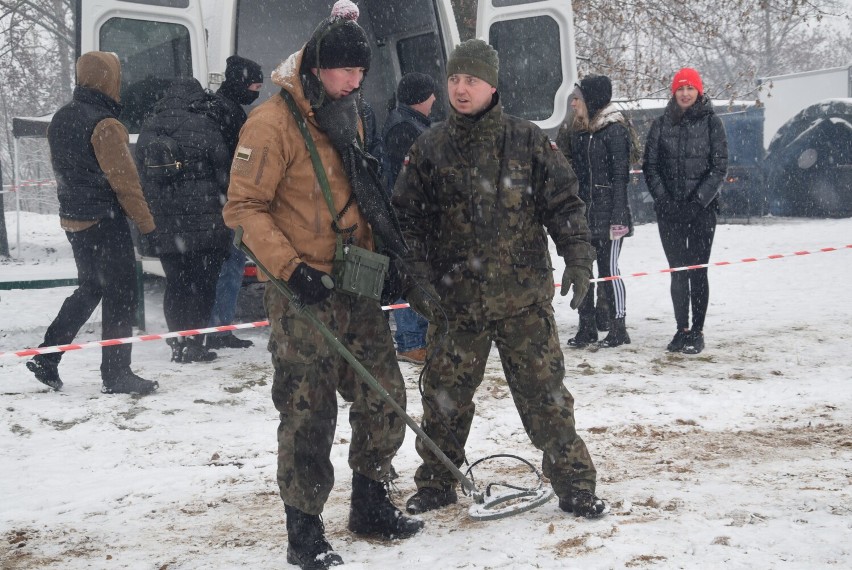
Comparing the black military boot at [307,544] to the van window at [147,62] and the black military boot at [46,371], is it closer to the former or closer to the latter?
the black military boot at [46,371]

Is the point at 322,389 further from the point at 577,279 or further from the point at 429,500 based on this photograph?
the point at 577,279

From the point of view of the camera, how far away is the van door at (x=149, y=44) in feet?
20.9

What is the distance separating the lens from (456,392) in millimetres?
3469

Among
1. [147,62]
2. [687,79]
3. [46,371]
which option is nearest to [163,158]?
[147,62]

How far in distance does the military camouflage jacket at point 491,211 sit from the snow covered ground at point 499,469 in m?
0.91

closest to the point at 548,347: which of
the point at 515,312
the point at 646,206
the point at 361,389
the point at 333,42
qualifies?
the point at 515,312

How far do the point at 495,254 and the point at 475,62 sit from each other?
0.75 m

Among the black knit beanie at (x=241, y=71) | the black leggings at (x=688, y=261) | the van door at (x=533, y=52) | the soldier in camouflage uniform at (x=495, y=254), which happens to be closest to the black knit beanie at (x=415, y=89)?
the black knit beanie at (x=241, y=71)

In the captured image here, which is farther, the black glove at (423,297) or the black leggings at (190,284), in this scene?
the black leggings at (190,284)

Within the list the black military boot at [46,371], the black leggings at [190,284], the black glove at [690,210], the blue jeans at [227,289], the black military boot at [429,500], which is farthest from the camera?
the blue jeans at [227,289]

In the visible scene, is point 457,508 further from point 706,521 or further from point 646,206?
point 646,206

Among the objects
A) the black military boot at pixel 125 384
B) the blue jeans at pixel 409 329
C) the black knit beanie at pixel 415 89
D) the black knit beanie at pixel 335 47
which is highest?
the black knit beanie at pixel 415 89

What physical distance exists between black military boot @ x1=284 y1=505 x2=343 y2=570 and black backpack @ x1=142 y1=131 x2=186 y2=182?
327 cm

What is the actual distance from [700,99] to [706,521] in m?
3.75
